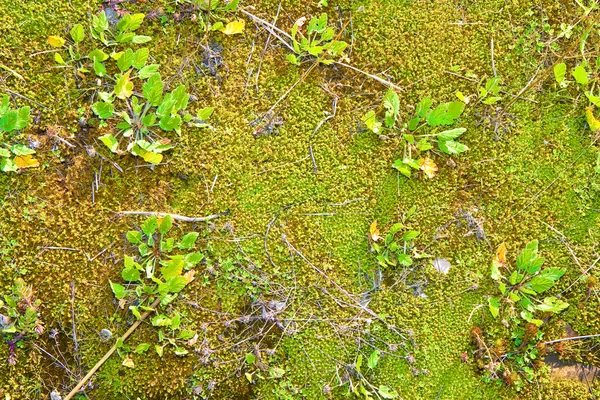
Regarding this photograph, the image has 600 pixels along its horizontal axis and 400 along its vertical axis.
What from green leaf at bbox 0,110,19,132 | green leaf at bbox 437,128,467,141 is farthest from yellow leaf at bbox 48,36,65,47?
green leaf at bbox 437,128,467,141

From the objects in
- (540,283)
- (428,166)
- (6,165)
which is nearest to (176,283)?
(6,165)

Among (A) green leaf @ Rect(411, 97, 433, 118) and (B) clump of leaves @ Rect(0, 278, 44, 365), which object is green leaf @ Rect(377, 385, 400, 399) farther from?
(B) clump of leaves @ Rect(0, 278, 44, 365)

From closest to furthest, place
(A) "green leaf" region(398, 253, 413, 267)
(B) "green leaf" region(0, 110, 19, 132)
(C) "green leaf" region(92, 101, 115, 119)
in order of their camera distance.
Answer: (B) "green leaf" region(0, 110, 19, 132), (C) "green leaf" region(92, 101, 115, 119), (A) "green leaf" region(398, 253, 413, 267)

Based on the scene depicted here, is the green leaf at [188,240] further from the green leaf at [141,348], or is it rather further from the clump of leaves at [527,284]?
the clump of leaves at [527,284]

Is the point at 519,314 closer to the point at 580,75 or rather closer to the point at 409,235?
the point at 409,235

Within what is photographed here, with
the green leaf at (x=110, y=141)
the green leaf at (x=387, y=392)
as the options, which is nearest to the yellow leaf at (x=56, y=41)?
the green leaf at (x=110, y=141)

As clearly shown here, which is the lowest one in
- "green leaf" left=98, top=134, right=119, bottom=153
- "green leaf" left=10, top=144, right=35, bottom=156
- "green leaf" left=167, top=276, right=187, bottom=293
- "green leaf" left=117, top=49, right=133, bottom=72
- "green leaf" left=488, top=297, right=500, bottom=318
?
"green leaf" left=488, top=297, right=500, bottom=318

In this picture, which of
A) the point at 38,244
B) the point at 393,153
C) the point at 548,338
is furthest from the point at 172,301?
the point at 548,338
